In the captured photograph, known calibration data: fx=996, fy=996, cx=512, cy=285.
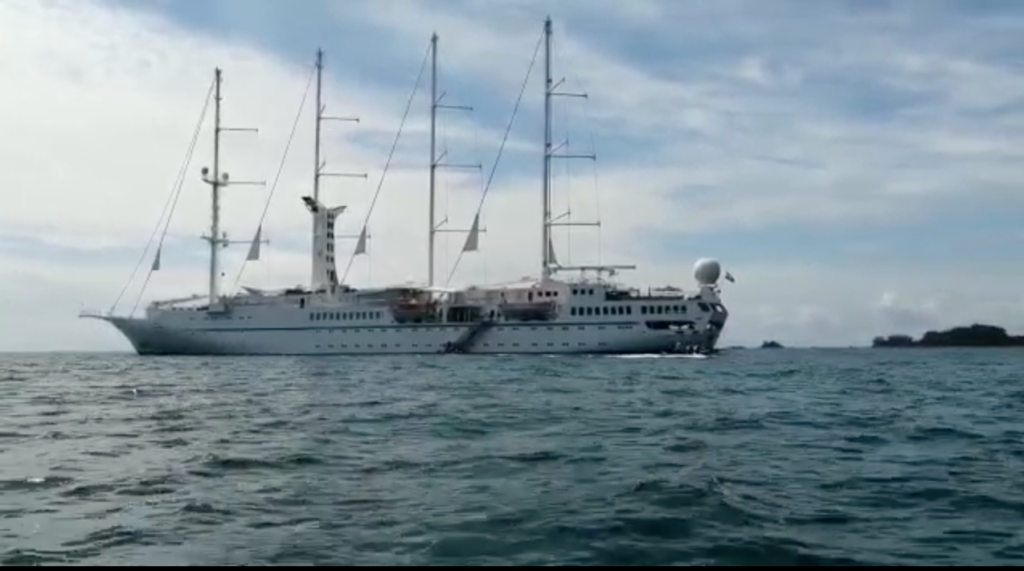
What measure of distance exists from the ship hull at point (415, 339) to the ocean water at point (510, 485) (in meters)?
53.8

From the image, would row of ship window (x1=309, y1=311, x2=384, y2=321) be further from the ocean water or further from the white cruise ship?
the ocean water

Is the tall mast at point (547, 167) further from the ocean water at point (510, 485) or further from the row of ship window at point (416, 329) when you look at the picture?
the ocean water at point (510, 485)

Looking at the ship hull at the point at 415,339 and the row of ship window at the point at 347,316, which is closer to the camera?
the ship hull at the point at 415,339

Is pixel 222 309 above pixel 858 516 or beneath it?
above

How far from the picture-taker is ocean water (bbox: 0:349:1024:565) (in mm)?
8523

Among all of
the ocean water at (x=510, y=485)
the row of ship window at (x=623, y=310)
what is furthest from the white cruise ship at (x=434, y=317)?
the ocean water at (x=510, y=485)

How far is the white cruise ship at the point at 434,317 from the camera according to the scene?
259ft

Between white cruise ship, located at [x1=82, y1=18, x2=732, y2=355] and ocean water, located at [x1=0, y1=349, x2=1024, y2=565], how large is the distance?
178ft

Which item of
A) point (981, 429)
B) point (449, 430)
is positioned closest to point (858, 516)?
point (449, 430)

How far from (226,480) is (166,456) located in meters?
2.97

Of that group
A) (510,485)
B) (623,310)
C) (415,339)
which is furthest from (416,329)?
(510,485)

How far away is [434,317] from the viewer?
84.6 m

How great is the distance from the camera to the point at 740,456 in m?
14.7

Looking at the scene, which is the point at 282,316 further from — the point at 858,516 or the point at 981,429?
the point at 858,516
